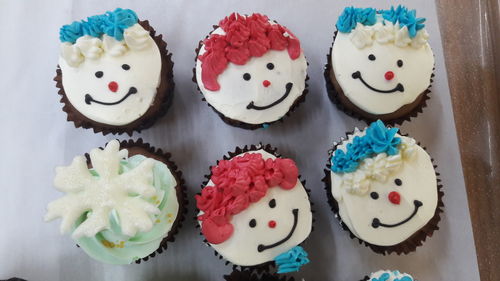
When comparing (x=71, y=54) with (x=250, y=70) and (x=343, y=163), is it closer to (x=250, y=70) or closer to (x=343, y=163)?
(x=250, y=70)

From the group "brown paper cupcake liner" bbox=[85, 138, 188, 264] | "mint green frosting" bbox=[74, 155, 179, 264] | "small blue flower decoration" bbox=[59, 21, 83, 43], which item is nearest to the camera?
"mint green frosting" bbox=[74, 155, 179, 264]

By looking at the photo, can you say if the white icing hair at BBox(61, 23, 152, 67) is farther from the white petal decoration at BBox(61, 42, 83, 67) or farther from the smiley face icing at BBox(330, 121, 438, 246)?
the smiley face icing at BBox(330, 121, 438, 246)

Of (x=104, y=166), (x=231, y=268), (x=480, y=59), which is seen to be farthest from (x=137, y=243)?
(x=480, y=59)

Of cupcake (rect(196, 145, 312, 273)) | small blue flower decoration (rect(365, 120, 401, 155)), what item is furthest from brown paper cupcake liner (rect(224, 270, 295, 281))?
small blue flower decoration (rect(365, 120, 401, 155))

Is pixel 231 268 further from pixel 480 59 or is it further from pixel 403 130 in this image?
pixel 480 59

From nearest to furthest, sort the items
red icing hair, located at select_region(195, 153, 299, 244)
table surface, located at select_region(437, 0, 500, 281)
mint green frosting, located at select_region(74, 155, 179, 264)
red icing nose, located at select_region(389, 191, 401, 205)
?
mint green frosting, located at select_region(74, 155, 179, 264), red icing hair, located at select_region(195, 153, 299, 244), red icing nose, located at select_region(389, 191, 401, 205), table surface, located at select_region(437, 0, 500, 281)

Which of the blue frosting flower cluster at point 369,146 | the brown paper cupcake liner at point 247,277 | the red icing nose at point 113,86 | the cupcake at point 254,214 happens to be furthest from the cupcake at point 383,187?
the red icing nose at point 113,86

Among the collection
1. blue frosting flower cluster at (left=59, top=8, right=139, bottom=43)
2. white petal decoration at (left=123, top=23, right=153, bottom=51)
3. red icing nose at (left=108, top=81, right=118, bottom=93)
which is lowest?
red icing nose at (left=108, top=81, right=118, bottom=93)
